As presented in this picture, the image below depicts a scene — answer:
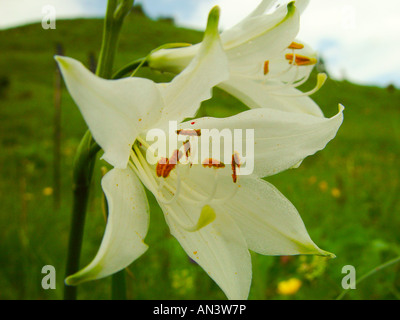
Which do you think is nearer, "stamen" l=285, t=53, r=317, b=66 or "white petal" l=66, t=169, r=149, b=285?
"white petal" l=66, t=169, r=149, b=285

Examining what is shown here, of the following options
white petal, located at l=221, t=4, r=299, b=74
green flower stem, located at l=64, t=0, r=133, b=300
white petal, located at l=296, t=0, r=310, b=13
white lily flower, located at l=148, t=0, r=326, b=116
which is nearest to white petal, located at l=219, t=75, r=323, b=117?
white lily flower, located at l=148, t=0, r=326, b=116

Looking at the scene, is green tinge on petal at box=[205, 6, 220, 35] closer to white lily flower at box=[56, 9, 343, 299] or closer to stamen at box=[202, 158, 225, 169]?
white lily flower at box=[56, 9, 343, 299]

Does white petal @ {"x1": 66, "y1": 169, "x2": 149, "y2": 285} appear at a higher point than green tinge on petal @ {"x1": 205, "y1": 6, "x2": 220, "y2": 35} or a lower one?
lower

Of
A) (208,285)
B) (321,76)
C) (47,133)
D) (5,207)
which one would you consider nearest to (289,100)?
(321,76)

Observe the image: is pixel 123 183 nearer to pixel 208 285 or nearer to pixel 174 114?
pixel 174 114

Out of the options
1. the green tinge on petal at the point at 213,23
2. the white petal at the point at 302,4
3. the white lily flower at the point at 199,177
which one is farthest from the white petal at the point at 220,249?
the white petal at the point at 302,4

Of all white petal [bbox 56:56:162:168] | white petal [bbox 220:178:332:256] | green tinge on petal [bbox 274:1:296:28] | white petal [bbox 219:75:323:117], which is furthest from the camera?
white petal [bbox 219:75:323:117]

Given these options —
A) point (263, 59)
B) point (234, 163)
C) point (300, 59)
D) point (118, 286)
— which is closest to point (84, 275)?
point (118, 286)
